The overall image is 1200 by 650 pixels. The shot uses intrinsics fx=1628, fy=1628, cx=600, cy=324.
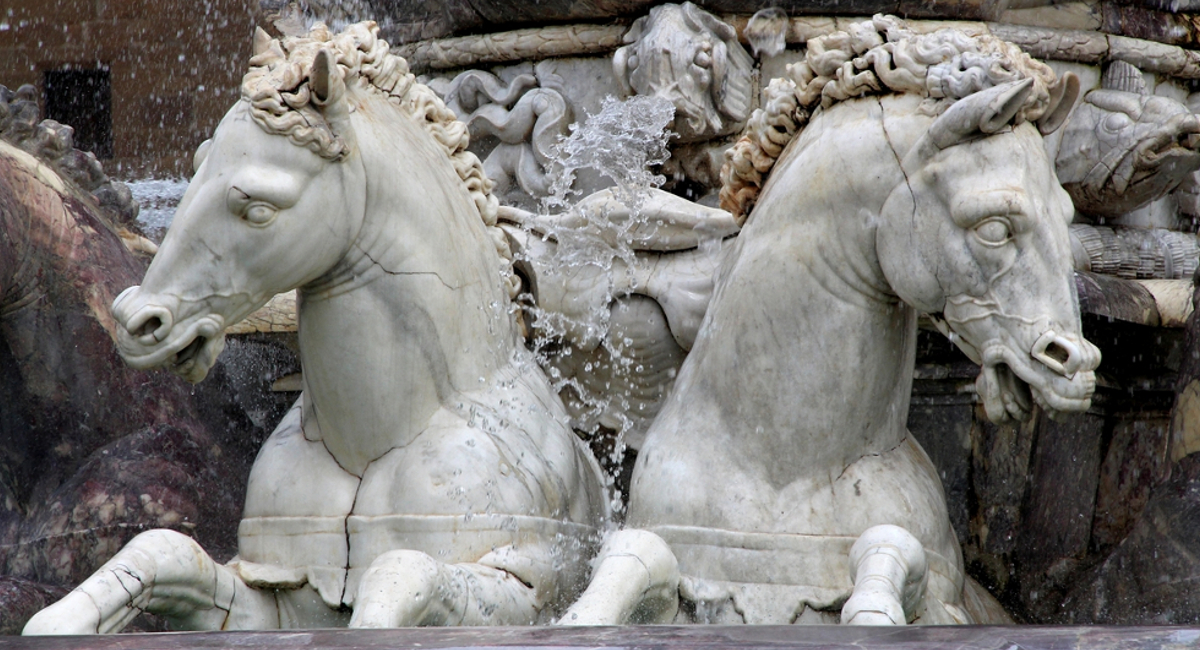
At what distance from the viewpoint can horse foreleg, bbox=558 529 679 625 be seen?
263 cm

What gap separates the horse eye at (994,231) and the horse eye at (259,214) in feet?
3.83

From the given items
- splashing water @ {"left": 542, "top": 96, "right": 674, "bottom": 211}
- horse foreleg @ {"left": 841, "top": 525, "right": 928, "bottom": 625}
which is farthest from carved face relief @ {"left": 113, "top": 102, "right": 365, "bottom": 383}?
horse foreleg @ {"left": 841, "top": 525, "right": 928, "bottom": 625}

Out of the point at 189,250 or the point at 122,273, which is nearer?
the point at 189,250

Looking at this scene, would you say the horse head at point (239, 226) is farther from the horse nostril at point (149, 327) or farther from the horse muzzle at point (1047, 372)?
the horse muzzle at point (1047, 372)

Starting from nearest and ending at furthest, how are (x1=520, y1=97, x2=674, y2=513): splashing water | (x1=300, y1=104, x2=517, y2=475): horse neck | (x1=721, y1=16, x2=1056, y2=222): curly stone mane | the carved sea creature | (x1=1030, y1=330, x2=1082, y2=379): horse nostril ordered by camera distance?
(x1=1030, y1=330, x2=1082, y2=379): horse nostril
(x1=721, y1=16, x2=1056, y2=222): curly stone mane
(x1=300, y1=104, x2=517, y2=475): horse neck
(x1=520, y1=97, x2=674, y2=513): splashing water
the carved sea creature

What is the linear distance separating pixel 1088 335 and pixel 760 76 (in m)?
0.98

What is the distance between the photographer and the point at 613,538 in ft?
9.29

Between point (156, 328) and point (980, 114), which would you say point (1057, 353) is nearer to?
point (980, 114)

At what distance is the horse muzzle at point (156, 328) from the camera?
106 inches

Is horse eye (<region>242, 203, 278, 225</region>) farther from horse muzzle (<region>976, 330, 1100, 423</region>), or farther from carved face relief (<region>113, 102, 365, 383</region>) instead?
horse muzzle (<region>976, 330, 1100, 423</region>)

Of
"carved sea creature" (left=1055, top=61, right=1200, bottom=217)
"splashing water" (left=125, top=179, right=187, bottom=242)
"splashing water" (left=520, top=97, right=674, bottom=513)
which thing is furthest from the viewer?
"splashing water" (left=125, top=179, right=187, bottom=242)

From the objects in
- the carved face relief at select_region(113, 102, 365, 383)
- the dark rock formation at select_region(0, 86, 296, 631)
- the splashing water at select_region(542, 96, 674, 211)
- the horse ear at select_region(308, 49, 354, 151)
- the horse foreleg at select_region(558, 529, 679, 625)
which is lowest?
the dark rock formation at select_region(0, 86, 296, 631)

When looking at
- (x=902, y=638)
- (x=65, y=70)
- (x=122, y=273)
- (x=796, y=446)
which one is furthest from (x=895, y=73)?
(x=65, y=70)

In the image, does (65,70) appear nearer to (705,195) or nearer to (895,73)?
(705,195)
